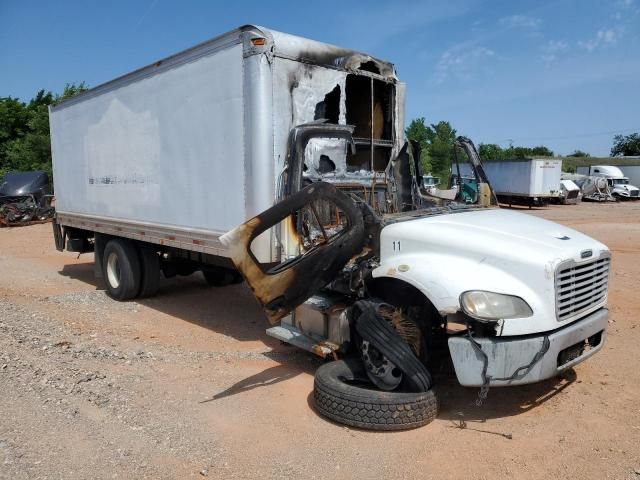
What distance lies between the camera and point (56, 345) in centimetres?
617

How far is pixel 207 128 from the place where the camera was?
21.1ft

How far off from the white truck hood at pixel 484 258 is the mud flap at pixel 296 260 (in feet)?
1.11

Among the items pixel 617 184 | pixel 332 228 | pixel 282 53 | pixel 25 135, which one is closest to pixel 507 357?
pixel 332 228

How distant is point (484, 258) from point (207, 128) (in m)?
3.73

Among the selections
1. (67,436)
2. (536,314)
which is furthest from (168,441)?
(536,314)

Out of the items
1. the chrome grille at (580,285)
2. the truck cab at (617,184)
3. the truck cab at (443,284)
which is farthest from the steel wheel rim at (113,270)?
the truck cab at (617,184)

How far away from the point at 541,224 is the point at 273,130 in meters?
2.82

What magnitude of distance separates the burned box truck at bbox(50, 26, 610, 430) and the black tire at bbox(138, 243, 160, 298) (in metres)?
0.02

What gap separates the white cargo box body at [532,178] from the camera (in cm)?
3238

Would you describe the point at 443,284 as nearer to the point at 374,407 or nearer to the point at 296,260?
the point at 374,407

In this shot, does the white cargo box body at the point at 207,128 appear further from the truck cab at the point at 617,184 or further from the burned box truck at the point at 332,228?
the truck cab at the point at 617,184

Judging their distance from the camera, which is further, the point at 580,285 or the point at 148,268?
the point at 148,268

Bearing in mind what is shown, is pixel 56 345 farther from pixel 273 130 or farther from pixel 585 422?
pixel 585 422

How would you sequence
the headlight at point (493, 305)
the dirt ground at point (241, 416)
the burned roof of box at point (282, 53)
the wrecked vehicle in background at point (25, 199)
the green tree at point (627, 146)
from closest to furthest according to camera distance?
the dirt ground at point (241, 416)
the headlight at point (493, 305)
the burned roof of box at point (282, 53)
the wrecked vehicle in background at point (25, 199)
the green tree at point (627, 146)
